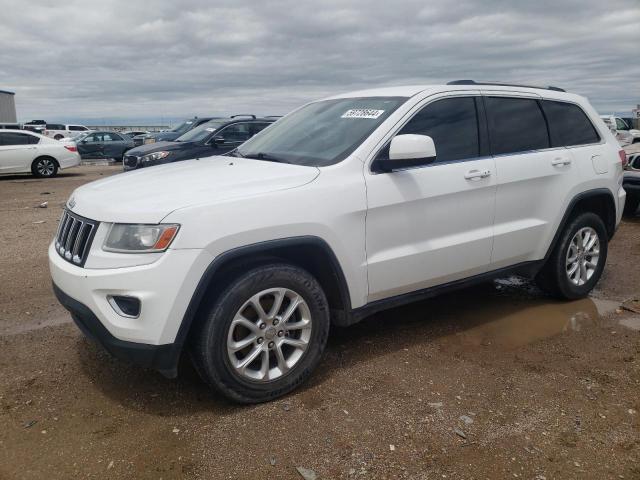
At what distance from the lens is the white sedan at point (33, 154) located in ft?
51.8

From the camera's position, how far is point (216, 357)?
117 inches

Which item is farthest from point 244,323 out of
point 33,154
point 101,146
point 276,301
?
point 101,146

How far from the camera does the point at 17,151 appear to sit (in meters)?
16.0

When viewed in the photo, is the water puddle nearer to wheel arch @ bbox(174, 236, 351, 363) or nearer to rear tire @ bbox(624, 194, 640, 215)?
wheel arch @ bbox(174, 236, 351, 363)

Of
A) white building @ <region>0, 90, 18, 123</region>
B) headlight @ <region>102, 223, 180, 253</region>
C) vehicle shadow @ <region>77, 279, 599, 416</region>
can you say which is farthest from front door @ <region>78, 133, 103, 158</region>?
white building @ <region>0, 90, 18, 123</region>

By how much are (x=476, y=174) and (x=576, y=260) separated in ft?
5.27

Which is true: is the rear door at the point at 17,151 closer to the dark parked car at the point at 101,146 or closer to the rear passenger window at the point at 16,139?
the rear passenger window at the point at 16,139

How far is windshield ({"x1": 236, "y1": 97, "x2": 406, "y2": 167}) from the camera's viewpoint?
3604mm

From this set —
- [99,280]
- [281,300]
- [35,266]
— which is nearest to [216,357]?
[281,300]

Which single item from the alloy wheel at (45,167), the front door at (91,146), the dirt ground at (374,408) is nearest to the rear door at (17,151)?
the alloy wheel at (45,167)

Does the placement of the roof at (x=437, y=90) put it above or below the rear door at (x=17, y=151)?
above

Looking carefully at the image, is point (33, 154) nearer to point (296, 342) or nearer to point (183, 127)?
point (183, 127)

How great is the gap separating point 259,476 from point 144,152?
991cm

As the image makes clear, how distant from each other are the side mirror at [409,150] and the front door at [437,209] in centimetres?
13
